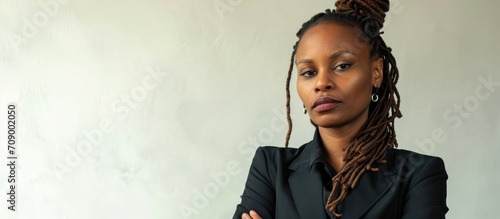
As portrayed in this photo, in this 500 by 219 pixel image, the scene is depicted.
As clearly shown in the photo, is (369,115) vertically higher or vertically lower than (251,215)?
higher

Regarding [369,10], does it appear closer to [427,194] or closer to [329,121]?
[329,121]

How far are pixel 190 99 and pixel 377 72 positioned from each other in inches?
46.9

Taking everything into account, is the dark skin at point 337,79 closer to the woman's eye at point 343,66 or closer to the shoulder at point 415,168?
the woman's eye at point 343,66

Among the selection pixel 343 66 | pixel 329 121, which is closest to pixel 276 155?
pixel 329 121

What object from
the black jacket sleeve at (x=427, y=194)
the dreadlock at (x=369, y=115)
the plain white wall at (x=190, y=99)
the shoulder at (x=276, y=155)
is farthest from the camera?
the plain white wall at (x=190, y=99)

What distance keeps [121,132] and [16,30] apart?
682mm

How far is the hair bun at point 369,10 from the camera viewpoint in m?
1.42

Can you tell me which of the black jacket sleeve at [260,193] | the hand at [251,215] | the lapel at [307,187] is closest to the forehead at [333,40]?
the lapel at [307,187]

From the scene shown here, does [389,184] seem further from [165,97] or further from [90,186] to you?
[90,186]

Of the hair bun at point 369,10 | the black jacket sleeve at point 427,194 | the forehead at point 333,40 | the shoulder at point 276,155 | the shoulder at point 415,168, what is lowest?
the black jacket sleeve at point 427,194

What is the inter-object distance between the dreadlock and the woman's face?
0.03 metres

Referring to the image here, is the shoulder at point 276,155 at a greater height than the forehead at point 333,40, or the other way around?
the forehead at point 333,40

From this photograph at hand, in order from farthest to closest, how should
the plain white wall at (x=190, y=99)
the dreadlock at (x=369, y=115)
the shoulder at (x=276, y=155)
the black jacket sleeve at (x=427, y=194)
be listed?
the plain white wall at (x=190, y=99) < the shoulder at (x=276, y=155) < the dreadlock at (x=369, y=115) < the black jacket sleeve at (x=427, y=194)

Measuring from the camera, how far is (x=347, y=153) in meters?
1.39
